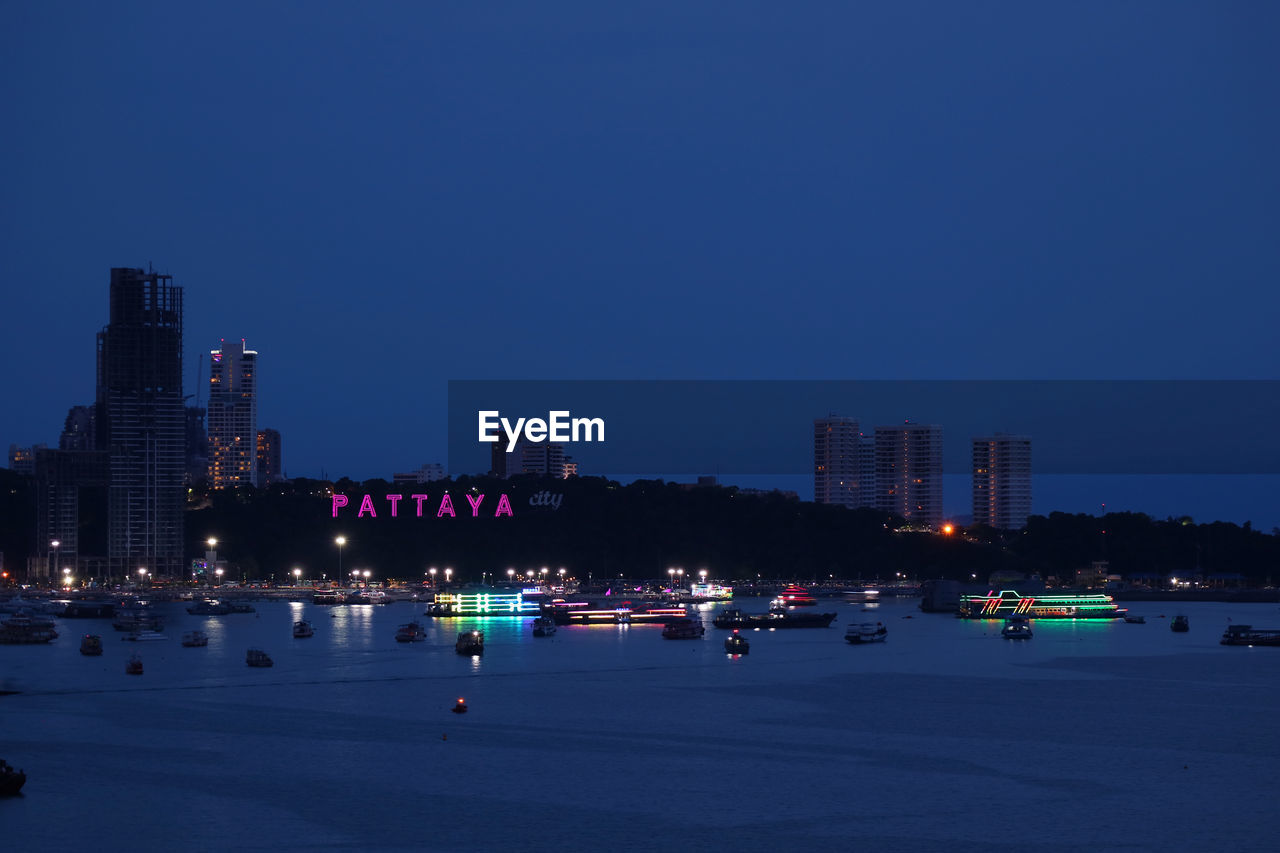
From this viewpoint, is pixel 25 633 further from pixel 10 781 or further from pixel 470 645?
pixel 10 781

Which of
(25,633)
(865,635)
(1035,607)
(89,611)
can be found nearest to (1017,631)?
(865,635)

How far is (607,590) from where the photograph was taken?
186500 mm

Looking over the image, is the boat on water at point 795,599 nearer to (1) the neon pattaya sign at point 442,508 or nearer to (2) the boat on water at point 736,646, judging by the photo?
(1) the neon pattaya sign at point 442,508

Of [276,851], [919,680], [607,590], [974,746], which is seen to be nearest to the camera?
[276,851]

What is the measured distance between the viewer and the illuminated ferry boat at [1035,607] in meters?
141

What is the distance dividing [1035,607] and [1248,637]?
1571 inches

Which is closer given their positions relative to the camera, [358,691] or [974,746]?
[974,746]

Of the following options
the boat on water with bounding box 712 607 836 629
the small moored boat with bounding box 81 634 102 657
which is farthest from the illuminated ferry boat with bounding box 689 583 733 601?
the small moored boat with bounding box 81 634 102 657

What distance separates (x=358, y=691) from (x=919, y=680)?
28.2 m

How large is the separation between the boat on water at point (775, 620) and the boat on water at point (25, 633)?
175 ft

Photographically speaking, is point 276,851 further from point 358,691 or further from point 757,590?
point 757,590

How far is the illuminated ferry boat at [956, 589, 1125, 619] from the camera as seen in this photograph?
461 ft

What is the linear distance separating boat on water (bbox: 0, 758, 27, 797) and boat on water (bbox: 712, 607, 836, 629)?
8578 cm

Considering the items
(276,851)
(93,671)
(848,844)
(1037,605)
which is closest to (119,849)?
(276,851)
